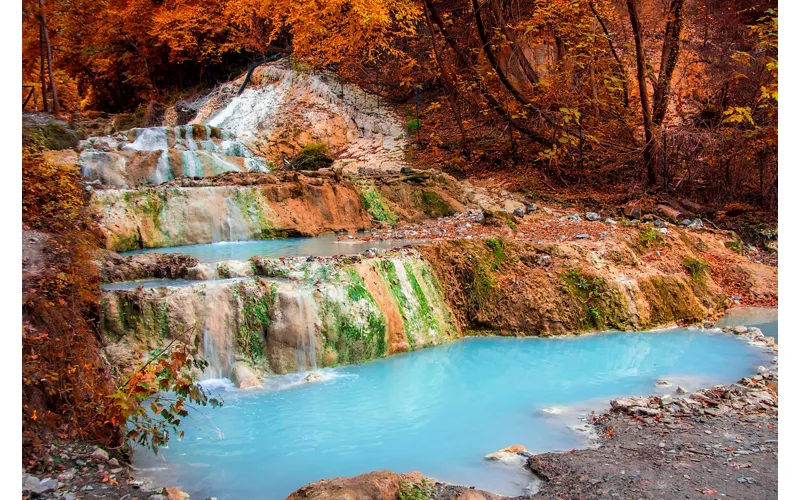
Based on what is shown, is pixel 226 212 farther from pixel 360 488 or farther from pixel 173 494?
pixel 360 488

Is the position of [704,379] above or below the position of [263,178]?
below

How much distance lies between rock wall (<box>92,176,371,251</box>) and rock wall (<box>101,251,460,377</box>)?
136 inches

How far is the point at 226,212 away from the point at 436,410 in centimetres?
661

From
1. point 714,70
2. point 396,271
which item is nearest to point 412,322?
point 396,271

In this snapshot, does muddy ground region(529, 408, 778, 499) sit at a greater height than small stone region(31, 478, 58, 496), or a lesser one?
lesser

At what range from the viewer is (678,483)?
3.80 meters

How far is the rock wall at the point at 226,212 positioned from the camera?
10086 mm

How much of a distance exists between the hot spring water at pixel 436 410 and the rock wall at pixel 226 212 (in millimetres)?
4593

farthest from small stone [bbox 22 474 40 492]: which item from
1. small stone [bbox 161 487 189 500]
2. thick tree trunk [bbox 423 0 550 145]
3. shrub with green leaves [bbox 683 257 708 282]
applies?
Answer: thick tree trunk [bbox 423 0 550 145]

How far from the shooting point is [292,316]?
23.5 ft

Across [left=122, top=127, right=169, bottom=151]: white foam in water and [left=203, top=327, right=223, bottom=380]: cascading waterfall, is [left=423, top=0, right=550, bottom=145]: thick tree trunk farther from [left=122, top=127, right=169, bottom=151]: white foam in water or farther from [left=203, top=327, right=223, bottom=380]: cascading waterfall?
[left=203, top=327, right=223, bottom=380]: cascading waterfall

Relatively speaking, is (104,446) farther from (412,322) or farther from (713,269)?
(713,269)

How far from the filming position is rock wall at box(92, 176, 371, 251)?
10.1 meters

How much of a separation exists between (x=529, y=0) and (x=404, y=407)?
1296cm
